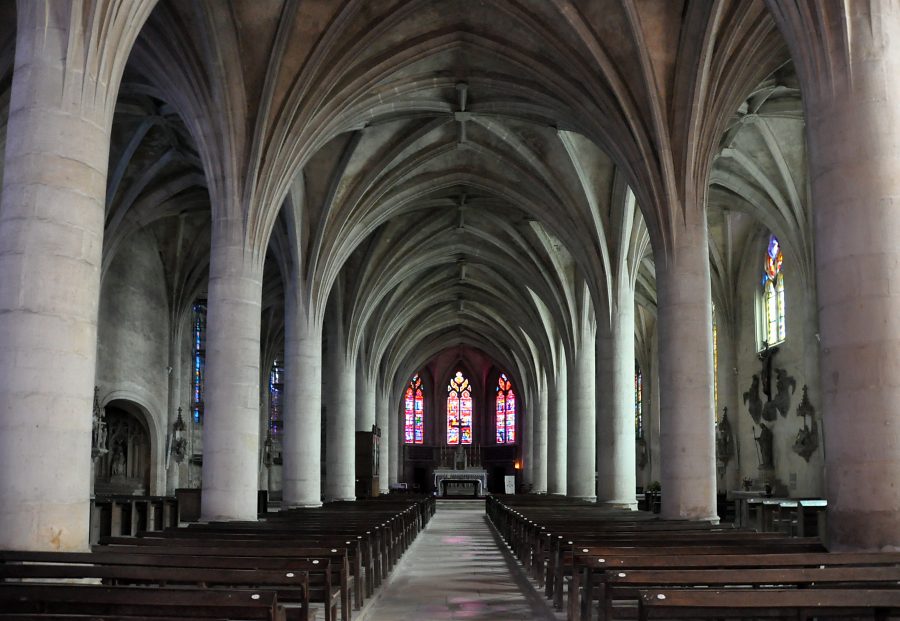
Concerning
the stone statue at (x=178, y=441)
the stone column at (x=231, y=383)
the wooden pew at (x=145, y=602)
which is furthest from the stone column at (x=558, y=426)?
the wooden pew at (x=145, y=602)

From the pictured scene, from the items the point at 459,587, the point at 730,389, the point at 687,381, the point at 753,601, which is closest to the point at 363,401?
the point at 730,389

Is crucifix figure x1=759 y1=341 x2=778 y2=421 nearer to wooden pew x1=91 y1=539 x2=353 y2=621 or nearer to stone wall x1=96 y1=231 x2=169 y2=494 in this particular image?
stone wall x1=96 y1=231 x2=169 y2=494

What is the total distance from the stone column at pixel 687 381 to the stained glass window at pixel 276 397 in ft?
100

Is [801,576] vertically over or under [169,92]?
under

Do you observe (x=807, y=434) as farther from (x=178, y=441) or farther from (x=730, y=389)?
(x=178, y=441)

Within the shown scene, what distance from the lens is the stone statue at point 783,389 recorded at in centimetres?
2723

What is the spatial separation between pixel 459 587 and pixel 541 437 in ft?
116

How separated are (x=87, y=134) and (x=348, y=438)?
77.4 feet

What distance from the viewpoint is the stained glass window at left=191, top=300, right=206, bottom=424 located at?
36.1 m

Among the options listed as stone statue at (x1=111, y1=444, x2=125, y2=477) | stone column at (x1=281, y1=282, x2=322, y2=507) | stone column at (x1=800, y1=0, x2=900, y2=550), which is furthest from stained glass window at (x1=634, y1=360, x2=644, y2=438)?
stone column at (x1=800, y1=0, x2=900, y2=550)

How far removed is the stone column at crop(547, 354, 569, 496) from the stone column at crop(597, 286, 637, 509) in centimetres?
1460

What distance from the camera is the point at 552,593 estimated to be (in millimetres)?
12500

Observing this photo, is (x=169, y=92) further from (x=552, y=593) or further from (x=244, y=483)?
(x=552, y=593)

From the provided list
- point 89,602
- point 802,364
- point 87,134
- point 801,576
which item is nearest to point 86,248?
point 87,134
